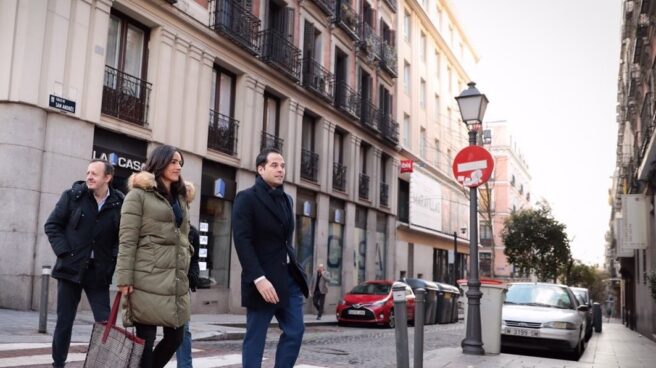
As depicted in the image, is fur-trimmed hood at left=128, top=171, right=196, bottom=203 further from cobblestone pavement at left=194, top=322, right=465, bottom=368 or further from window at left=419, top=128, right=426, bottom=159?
window at left=419, top=128, right=426, bottom=159

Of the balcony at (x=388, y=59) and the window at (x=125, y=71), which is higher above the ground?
the balcony at (x=388, y=59)

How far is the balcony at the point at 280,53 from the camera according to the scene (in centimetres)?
2055

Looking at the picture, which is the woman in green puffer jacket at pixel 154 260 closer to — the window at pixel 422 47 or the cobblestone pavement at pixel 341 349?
the cobblestone pavement at pixel 341 349

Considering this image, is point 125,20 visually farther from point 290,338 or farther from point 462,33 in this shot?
point 462,33

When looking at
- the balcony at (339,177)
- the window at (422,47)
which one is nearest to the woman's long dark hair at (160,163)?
the balcony at (339,177)

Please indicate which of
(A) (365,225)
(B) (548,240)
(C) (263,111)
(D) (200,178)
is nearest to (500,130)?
(B) (548,240)

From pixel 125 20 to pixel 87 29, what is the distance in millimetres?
1676

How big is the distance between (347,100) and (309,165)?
436 centimetres

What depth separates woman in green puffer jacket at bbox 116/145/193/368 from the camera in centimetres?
417

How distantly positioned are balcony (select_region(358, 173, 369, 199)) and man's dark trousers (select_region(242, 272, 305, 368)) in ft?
77.4

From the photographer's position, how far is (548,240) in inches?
1597

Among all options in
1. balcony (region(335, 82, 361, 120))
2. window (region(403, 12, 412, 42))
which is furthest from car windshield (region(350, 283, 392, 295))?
window (region(403, 12, 412, 42))

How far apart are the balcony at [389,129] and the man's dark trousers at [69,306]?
25473 millimetres

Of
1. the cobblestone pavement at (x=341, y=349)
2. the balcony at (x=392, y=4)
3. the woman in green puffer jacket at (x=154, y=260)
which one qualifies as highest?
the balcony at (x=392, y=4)
